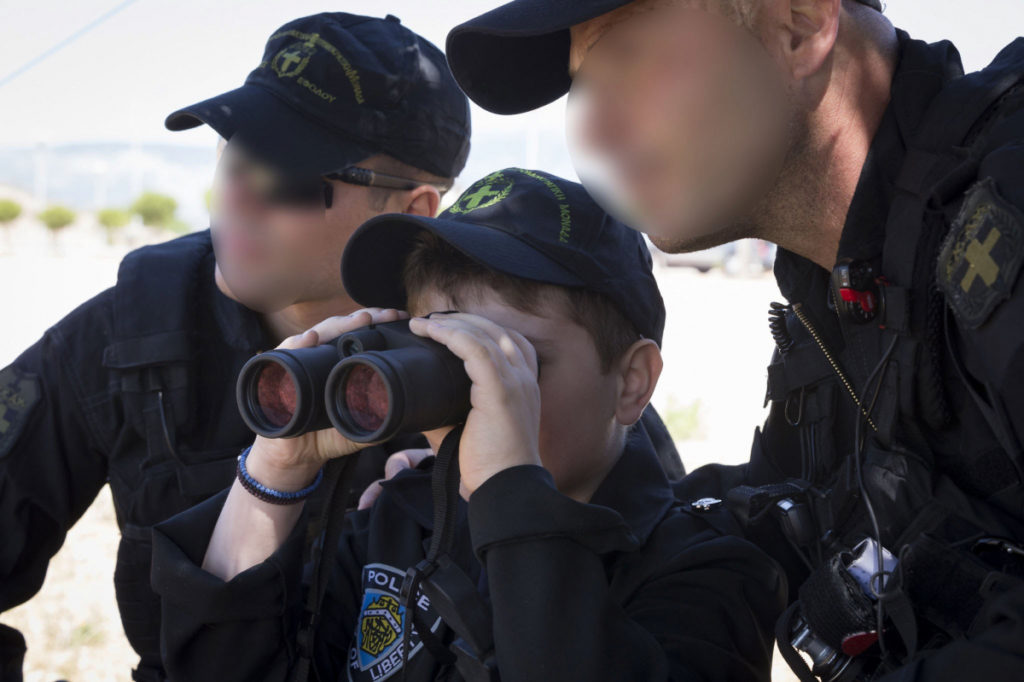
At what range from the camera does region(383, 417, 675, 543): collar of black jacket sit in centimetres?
206

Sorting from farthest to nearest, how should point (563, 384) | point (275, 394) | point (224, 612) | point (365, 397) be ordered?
point (563, 384), point (224, 612), point (275, 394), point (365, 397)

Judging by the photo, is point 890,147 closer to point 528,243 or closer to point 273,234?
point 528,243

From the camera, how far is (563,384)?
6.64ft

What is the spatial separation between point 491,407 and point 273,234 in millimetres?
1400

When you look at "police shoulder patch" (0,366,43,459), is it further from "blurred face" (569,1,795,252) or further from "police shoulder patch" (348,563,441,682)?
"blurred face" (569,1,795,252)

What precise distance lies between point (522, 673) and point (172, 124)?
81.6 inches

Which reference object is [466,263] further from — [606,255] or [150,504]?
[150,504]

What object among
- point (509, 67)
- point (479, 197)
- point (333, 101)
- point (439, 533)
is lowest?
point (439, 533)

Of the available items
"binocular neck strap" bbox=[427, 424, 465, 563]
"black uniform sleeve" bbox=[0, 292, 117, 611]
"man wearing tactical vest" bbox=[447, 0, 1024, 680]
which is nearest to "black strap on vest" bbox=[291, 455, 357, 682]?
"binocular neck strap" bbox=[427, 424, 465, 563]

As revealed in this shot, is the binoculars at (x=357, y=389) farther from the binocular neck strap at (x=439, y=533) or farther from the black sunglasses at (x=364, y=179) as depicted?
the black sunglasses at (x=364, y=179)

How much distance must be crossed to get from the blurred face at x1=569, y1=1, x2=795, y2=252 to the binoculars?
0.58 meters

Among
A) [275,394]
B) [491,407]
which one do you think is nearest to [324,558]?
[275,394]

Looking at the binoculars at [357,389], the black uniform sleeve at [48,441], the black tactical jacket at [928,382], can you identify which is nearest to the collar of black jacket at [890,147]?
the black tactical jacket at [928,382]

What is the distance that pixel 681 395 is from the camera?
9.71 metres
